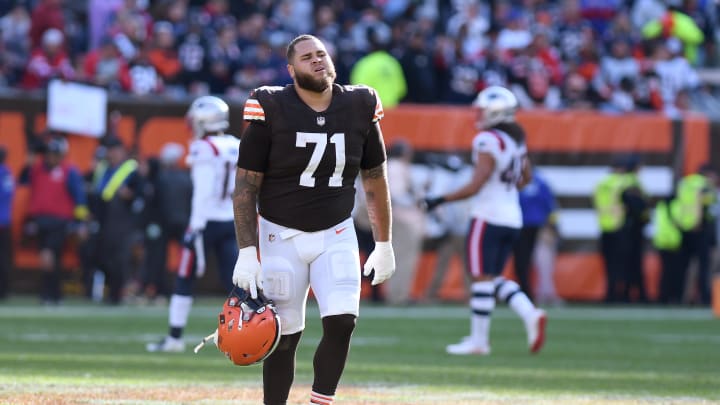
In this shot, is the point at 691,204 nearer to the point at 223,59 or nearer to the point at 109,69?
the point at 223,59

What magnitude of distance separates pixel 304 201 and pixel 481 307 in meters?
5.08

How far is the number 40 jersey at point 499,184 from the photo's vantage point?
11539 millimetres

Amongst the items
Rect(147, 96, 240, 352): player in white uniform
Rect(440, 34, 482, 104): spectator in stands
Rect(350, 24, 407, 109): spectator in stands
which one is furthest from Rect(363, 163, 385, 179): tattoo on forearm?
Rect(440, 34, 482, 104): spectator in stands

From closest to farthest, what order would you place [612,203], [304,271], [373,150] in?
1. [304,271]
2. [373,150]
3. [612,203]

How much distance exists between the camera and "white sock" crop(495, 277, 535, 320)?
11.4m

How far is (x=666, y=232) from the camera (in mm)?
19547

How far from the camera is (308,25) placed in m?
22.0

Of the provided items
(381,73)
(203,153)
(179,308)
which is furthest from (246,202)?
(381,73)

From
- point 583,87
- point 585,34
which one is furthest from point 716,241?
point 585,34

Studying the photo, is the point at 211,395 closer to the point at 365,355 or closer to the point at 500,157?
the point at 365,355

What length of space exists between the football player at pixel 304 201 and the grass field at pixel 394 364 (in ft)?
4.60

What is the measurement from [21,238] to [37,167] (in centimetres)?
125

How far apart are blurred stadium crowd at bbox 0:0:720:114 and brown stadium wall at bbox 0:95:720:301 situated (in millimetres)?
591

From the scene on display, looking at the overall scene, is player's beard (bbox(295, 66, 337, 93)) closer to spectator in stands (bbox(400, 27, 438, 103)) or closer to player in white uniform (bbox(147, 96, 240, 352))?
player in white uniform (bbox(147, 96, 240, 352))
